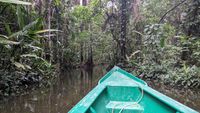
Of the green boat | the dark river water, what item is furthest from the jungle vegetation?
the green boat

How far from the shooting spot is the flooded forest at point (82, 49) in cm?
512

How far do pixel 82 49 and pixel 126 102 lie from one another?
11.5 m

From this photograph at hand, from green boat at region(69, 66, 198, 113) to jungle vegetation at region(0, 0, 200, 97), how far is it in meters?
2.21

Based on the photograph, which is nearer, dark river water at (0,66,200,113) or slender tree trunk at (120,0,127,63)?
dark river water at (0,66,200,113)

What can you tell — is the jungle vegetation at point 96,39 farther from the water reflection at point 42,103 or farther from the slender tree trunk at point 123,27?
the water reflection at point 42,103

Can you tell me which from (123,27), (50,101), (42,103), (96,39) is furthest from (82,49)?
(42,103)

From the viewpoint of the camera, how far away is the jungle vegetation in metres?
5.50

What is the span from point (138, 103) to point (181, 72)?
171 inches

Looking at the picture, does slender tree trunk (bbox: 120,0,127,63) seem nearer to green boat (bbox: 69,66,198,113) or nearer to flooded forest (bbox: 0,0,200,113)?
flooded forest (bbox: 0,0,200,113)

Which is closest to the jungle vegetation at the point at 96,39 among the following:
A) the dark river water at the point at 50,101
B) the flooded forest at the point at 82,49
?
the flooded forest at the point at 82,49

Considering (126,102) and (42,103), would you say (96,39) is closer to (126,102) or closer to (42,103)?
(42,103)

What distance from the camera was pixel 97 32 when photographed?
45.9 feet

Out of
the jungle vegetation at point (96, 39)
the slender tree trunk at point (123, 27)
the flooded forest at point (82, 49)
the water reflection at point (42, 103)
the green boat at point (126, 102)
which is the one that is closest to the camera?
the green boat at point (126, 102)

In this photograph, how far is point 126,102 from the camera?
2.91 meters
